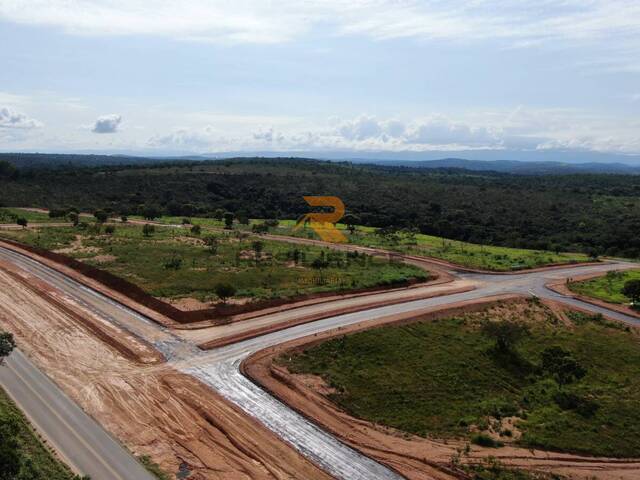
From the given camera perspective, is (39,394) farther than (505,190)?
No

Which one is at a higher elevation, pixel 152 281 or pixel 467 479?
pixel 152 281

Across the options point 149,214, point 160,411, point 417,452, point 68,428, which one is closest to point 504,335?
point 417,452

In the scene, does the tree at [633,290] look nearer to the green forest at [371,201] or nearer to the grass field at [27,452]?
the green forest at [371,201]

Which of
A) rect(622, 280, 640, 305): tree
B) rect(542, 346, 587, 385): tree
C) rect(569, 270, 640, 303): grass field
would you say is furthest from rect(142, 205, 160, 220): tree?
rect(622, 280, 640, 305): tree

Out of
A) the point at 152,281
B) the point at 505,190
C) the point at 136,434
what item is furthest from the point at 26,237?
the point at 505,190

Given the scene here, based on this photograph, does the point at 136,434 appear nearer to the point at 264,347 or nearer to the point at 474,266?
the point at 264,347

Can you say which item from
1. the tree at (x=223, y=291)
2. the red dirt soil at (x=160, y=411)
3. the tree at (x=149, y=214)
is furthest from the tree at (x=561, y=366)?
the tree at (x=149, y=214)

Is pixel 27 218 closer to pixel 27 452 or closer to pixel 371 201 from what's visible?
pixel 371 201
